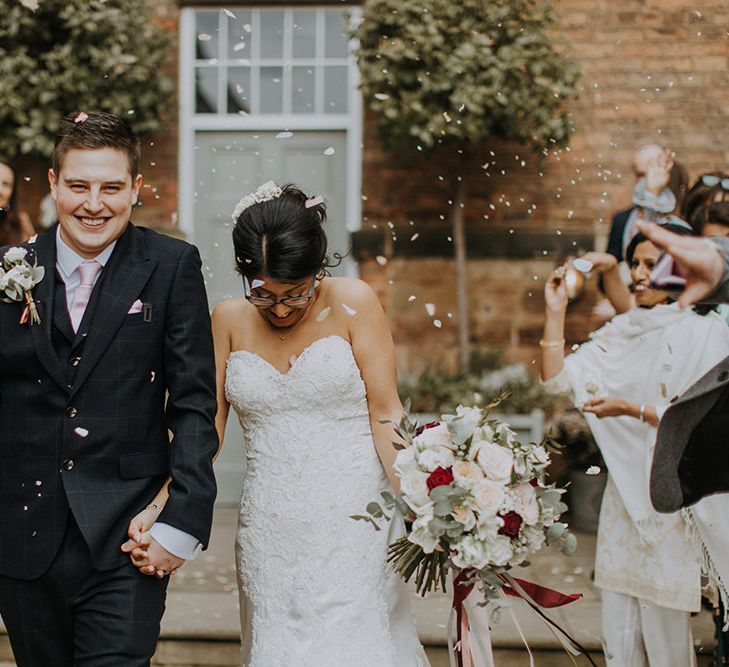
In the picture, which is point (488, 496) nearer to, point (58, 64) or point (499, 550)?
point (499, 550)

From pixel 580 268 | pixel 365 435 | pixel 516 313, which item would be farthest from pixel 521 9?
pixel 365 435

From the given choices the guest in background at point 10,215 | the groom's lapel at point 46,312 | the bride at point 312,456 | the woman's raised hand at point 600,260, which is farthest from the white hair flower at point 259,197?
the guest in background at point 10,215

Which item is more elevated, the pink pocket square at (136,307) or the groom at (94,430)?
the pink pocket square at (136,307)

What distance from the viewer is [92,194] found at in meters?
2.51

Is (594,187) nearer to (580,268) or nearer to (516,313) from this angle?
(516,313)

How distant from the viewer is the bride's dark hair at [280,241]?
284 centimetres

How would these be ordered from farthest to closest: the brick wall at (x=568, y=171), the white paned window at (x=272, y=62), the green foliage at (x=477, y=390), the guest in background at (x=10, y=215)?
the white paned window at (x=272, y=62) < the brick wall at (x=568, y=171) < the green foliage at (x=477, y=390) < the guest in background at (x=10, y=215)

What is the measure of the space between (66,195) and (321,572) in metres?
1.26

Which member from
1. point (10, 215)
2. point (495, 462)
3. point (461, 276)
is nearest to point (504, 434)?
point (495, 462)

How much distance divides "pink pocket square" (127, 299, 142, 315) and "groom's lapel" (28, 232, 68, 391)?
19 cm

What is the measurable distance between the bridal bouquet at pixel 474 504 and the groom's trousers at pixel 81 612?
61cm

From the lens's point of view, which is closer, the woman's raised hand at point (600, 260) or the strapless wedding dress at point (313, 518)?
the strapless wedding dress at point (313, 518)

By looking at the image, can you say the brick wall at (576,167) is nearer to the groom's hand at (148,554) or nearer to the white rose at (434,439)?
the white rose at (434,439)

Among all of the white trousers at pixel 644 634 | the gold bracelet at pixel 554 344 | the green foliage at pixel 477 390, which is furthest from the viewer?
the green foliage at pixel 477 390
